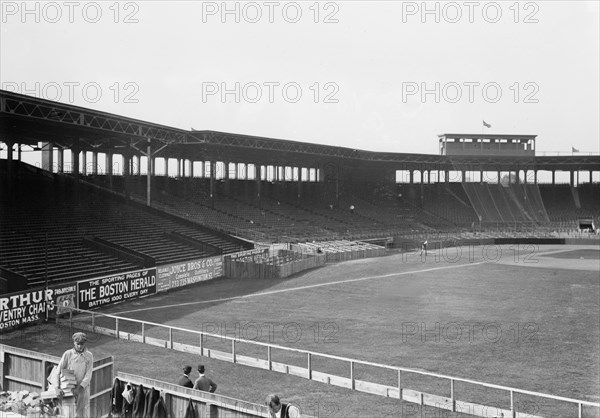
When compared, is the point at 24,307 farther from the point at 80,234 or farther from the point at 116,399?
the point at 116,399

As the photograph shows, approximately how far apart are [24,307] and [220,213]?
34158 millimetres

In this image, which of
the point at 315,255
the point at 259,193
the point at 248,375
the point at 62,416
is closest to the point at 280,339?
the point at 248,375

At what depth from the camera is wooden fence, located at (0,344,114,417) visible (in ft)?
31.1

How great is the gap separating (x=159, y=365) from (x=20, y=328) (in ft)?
27.4

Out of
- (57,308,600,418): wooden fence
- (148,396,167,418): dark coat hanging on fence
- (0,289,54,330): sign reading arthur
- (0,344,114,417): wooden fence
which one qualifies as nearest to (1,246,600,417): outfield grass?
(57,308,600,418): wooden fence

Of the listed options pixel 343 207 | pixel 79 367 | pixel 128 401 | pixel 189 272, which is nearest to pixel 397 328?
pixel 128 401

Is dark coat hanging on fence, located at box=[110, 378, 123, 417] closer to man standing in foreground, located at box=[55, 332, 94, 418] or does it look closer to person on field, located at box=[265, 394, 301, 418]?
man standing in foreground, located at box=[55, 332, 94, 418]

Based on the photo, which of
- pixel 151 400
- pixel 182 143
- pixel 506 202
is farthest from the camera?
pixel 506 202

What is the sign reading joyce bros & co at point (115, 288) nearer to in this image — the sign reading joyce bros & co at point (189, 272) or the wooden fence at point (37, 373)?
the sign reading joyce bros & co at point (189, 272)

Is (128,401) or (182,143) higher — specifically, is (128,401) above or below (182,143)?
below

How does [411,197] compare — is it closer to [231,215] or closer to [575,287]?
[231,215]

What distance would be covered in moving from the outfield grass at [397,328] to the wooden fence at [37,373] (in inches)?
208

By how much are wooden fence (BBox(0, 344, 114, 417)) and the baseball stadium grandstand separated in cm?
6

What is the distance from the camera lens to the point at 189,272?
36.1 meters
